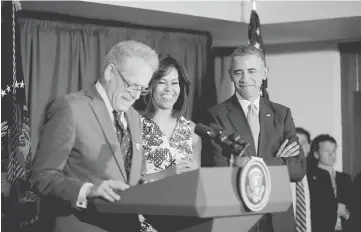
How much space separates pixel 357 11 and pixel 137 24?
6.61 feet

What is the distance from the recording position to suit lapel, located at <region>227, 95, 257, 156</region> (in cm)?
308

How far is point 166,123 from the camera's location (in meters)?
3.55

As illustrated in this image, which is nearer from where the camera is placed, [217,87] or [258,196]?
[258,196]

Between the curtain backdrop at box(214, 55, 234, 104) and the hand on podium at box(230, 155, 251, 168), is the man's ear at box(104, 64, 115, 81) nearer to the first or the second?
the hand on podium at box(230, 155, 251, 168)

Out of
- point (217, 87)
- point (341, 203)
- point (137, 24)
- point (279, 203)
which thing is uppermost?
point (137, 24)

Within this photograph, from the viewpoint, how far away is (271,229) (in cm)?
295

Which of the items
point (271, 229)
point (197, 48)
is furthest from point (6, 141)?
point (197, 48)

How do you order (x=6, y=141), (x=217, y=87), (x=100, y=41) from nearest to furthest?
(x=6, y=141) < (x=100, y=41) < (x=217, y=87)

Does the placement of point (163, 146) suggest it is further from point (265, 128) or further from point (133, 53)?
point (133, 53)


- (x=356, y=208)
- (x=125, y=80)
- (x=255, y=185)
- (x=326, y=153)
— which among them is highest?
(x=125, y=80)

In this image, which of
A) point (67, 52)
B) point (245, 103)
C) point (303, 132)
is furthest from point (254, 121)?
point (303, 132)

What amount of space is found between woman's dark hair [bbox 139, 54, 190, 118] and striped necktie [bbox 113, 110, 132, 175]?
122 centimetres

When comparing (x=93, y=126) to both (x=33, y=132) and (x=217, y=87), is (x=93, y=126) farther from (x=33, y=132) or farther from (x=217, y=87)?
(x=217, y=87)

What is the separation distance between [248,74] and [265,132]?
1.05 feet
